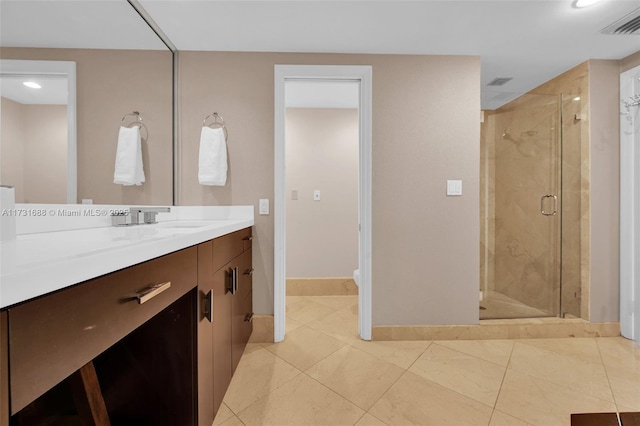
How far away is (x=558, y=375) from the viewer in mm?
1398

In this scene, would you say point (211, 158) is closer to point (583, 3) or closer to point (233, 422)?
point (233, 422)

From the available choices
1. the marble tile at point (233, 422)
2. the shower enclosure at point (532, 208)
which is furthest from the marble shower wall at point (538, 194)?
the marble tile at point (233, 422)

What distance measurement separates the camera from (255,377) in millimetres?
1388

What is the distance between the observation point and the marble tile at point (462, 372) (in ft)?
4.19

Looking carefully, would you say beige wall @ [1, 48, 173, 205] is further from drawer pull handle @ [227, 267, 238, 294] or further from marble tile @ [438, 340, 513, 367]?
marble tile @ [438, 340, 513, 367]

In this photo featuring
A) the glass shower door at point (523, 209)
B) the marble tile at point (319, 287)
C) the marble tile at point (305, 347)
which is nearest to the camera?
the marble tile at point (305, 347)

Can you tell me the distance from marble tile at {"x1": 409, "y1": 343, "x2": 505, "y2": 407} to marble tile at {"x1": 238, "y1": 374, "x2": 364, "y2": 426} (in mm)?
522

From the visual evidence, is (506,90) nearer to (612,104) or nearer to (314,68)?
(612,104)

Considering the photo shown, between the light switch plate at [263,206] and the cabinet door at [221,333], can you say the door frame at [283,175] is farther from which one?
the cabinet door at [221,333]

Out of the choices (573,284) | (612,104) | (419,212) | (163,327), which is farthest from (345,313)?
(612,104)

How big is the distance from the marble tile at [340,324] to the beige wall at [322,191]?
23.3 inches


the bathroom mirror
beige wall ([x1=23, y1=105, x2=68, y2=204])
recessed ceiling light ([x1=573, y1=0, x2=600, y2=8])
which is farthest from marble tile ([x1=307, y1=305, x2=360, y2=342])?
recessed ceiling light ([x1=573, y1=0, x2=600, y2=8])

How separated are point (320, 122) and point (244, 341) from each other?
7.50 feet

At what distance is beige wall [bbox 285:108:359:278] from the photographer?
2758mm
